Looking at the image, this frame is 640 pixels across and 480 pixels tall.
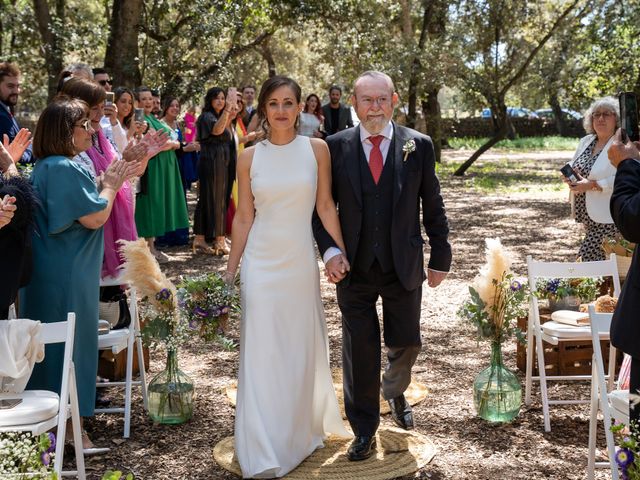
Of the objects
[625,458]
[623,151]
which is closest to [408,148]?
[623,151]

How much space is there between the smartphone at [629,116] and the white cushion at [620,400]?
47.6 inches

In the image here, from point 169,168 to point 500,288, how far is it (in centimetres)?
681

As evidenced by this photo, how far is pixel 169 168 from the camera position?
11.5 metres

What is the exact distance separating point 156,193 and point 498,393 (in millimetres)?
6721

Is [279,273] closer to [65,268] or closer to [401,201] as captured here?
[401,201]

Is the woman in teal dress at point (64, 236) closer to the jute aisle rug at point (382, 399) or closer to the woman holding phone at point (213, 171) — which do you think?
the jute aisle rug at point (382, 399)

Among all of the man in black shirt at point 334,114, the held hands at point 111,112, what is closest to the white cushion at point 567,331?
the held hands at point 111,112

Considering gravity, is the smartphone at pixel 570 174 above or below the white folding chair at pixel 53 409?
above

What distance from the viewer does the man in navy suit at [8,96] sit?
6773 mm

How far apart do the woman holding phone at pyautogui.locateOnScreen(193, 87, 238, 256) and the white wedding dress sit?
23.2 feet

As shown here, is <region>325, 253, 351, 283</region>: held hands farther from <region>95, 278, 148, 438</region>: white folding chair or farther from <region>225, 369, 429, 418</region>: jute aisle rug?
<region>95, 278, 148, 438</region>: white folding chair

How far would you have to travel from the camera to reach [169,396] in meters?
5.65

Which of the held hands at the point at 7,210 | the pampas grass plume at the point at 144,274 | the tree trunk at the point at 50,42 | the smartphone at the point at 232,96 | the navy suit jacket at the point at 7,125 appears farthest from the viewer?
the tree trunk at the point at 50,42

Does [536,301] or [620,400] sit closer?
[620,400]
